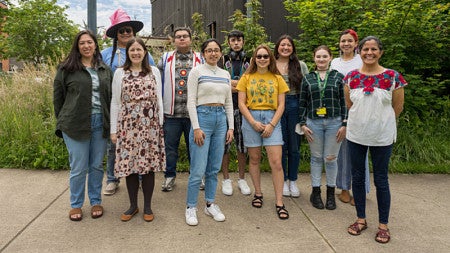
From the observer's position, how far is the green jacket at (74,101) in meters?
3.41

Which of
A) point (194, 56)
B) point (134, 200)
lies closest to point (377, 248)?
point (134, 200)

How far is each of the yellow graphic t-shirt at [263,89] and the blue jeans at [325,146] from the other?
51 cm

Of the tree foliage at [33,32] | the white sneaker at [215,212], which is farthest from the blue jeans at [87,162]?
the tree foliage at [33,32]

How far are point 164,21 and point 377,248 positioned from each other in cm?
2309

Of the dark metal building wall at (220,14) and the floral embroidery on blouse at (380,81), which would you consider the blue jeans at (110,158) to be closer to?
the floral embroidery on blouse at (380,81)

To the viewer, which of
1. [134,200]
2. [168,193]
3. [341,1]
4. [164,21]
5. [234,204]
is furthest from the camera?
[164,21]

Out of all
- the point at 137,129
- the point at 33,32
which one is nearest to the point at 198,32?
the point at 137,129

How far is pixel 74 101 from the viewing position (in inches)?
134

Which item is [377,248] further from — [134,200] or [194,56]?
[194,56]

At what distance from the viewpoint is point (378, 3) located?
6434mm

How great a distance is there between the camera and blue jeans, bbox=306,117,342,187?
3.83 meters

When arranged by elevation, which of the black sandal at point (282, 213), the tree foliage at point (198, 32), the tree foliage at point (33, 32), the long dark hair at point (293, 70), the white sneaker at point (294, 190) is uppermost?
the tree foliage at point (33, 32)

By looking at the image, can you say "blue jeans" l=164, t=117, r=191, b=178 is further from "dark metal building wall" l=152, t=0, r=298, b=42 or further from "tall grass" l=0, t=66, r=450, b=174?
"dark metal building wall" l=152, t=0, r=298, b=42

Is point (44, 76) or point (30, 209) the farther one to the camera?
point (44, 76)
